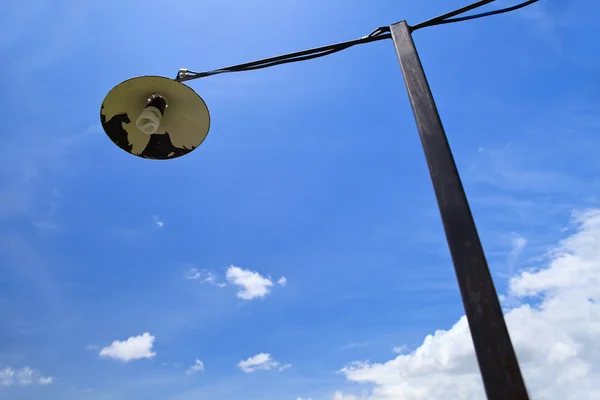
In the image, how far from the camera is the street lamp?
1.43 meters

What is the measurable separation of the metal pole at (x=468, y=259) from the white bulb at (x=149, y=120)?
84.2 inches

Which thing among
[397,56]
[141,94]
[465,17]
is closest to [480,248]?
[397,56]

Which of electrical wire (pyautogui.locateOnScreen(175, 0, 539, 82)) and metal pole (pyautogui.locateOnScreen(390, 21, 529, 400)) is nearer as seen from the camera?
metal pole (pyautogui.locateOnScreen(390, 21, 529, 400))

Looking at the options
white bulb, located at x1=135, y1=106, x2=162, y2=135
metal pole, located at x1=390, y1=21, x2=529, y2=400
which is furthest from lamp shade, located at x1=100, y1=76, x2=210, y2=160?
metal pole, located at x1=390, y1=21, x2=529, y2=400

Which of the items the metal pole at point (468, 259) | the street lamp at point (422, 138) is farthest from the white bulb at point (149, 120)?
the metal pole at point (468, 259)

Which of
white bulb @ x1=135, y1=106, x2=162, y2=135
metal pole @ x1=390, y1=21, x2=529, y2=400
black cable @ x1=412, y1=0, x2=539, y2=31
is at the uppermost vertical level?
black cable @ x1=412, y1=0, x2=539, y2=31

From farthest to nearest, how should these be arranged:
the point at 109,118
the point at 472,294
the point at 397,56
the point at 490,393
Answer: the point at 109,118
the point at 397,56
the point at 472,294
the point at 490,393

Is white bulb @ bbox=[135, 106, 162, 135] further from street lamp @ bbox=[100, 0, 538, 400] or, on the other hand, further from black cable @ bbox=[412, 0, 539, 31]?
black cable @ bbox=[412, 0, 539, 31]

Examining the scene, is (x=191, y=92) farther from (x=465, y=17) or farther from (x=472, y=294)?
(x=472, y=294)

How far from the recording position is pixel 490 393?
1.36 metres

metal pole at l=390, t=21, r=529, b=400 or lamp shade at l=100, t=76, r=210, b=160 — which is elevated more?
lamp shade at l=100, t=76, r=210, b=160

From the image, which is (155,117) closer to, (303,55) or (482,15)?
(303,55)

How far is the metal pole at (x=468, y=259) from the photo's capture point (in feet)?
4.54

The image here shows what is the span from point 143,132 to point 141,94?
1.09 ft
